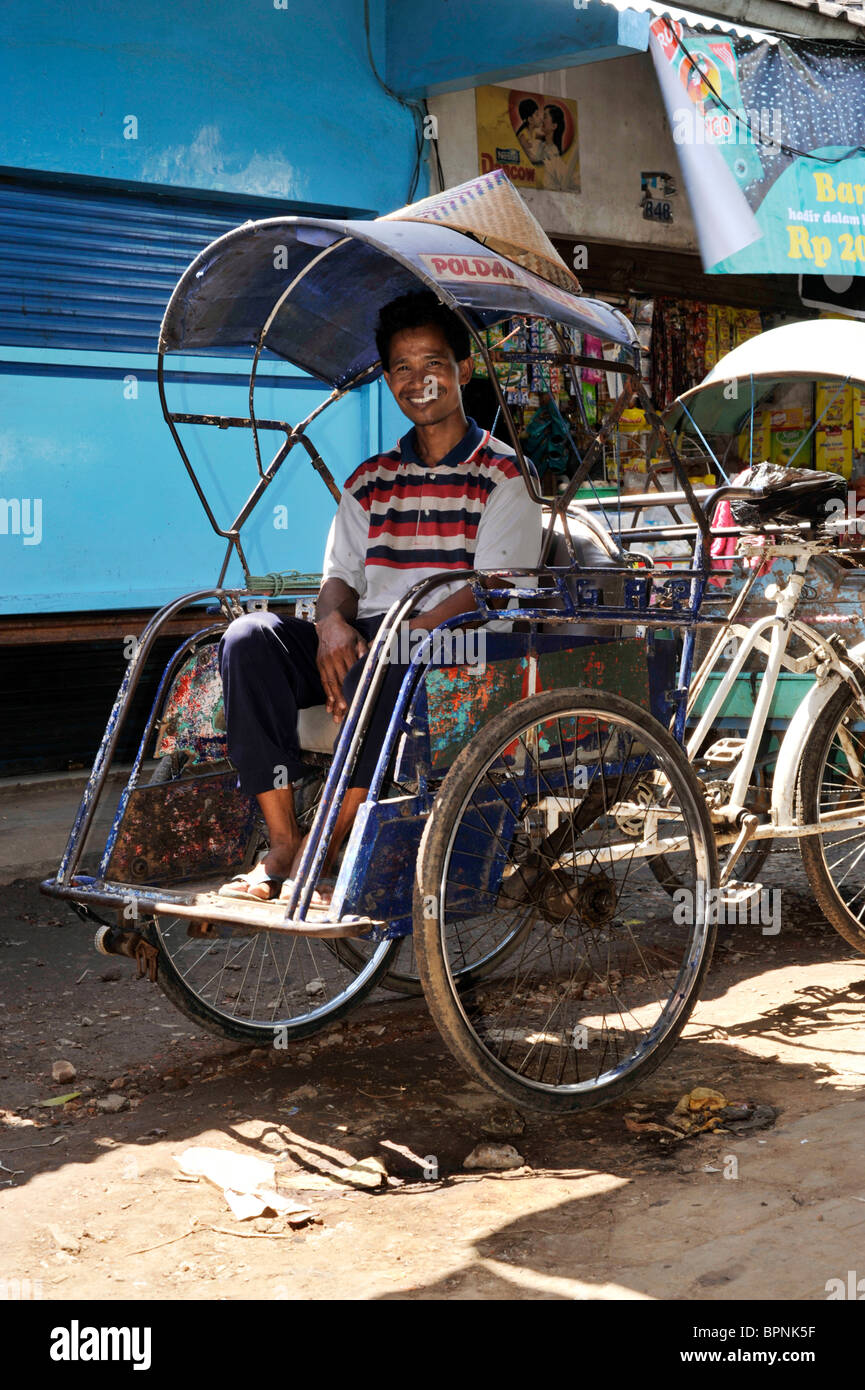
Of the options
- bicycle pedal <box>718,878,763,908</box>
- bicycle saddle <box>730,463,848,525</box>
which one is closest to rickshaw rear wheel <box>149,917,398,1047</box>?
bicycle pedal <box>718,878,763,908</box>

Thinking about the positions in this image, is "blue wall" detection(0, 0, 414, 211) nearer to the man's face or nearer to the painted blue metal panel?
the painted blue metal panel

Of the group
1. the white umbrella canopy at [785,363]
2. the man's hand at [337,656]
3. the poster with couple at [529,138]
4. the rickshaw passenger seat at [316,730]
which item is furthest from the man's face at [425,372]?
the poster with couple at [529,138]

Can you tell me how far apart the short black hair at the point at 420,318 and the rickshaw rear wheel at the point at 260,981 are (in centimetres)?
163

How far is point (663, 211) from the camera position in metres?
9.73

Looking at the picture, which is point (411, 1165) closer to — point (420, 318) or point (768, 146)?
point (420, 318)

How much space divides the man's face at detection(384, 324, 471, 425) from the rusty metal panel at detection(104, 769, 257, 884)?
1122 mm

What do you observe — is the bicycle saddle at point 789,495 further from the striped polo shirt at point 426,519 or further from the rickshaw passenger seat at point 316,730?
the rickshaw passenger seat at point 316,730

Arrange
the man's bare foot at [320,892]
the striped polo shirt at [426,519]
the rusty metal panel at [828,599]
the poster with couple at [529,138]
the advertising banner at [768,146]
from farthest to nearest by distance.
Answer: the poster with couple at [529,138] → the advertising banner at [768,146] → the rusty metal panel at [828,599] → the striped polo shirt at [426,519] → the man's bare foot at [320,892]

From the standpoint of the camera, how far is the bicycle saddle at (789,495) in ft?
13.9

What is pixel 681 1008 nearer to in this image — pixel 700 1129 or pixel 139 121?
pixel 700 1129

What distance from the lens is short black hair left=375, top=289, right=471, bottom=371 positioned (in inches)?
150

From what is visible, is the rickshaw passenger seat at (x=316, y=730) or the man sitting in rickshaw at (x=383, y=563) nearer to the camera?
the man sitting in rickshaw at (x=383, y=563)

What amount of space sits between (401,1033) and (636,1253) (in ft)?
4.90

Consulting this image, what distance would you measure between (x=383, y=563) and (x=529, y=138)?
5.70m
